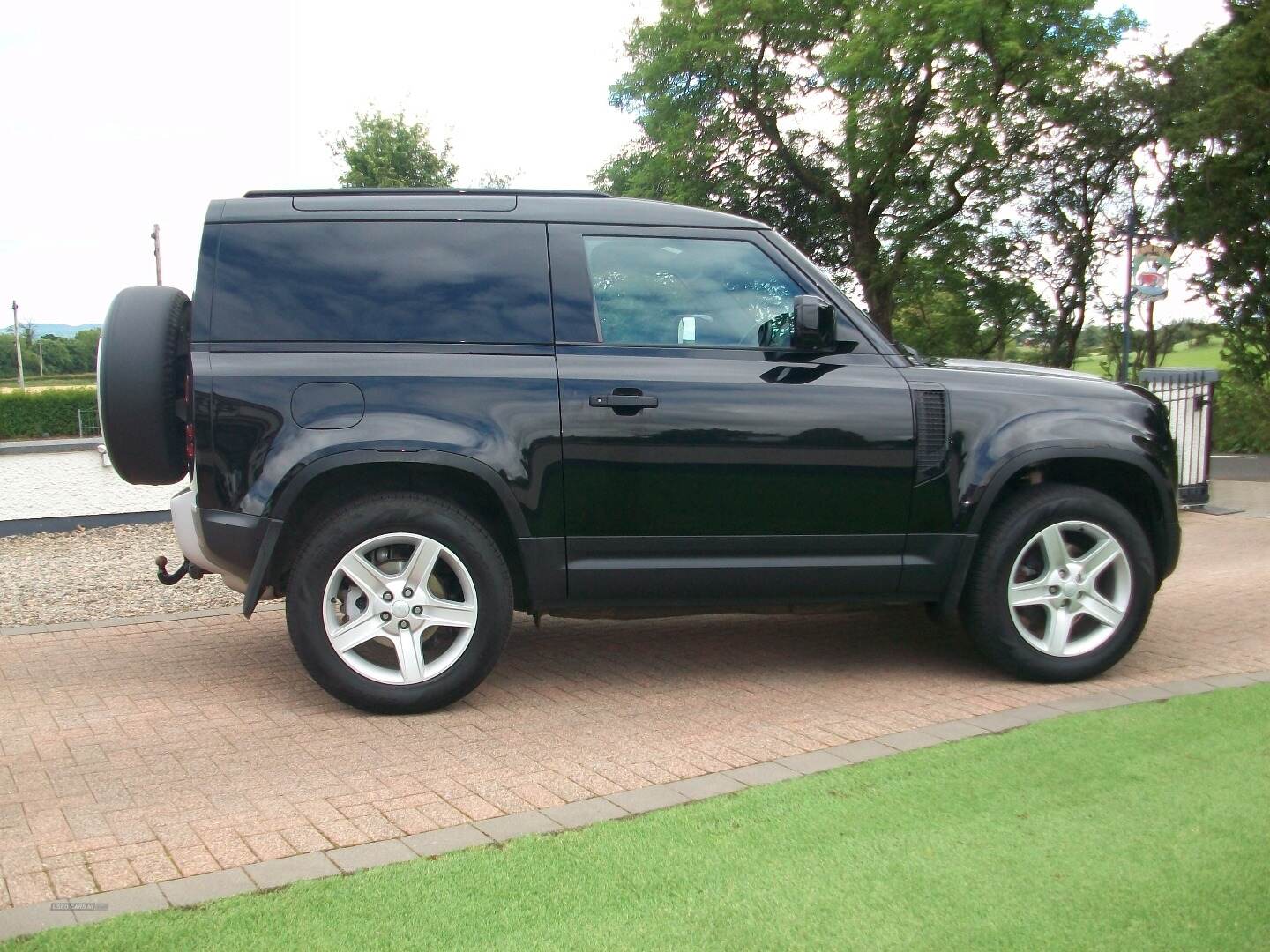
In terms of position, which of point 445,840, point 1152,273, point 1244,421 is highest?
point 1152,273

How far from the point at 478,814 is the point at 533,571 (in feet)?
4.48

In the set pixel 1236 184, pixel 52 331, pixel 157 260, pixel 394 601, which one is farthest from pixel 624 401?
pixel 52 331

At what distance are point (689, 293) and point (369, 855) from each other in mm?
2760

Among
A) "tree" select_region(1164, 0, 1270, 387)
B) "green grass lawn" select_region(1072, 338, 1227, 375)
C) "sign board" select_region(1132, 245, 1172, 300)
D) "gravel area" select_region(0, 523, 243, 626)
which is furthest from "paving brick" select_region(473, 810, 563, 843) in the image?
"green grass lawn" select_region(1072, 338, 1227, 375)

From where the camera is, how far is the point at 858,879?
3348mm

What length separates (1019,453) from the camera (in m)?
5.30

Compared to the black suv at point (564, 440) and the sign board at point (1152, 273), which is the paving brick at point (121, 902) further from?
the sign board at point (1152, 273)

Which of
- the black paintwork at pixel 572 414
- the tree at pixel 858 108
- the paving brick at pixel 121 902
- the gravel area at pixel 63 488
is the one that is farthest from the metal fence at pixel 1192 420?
the tree at pixel 858 108

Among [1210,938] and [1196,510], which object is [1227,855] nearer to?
[1210,938]

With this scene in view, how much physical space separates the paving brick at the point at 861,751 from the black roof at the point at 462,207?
2.25 meters

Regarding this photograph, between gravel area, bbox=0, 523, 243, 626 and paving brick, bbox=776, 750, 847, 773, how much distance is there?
439cm

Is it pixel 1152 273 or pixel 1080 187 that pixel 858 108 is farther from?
pixel 1152 273

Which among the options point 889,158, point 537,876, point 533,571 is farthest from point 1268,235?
point 537,876

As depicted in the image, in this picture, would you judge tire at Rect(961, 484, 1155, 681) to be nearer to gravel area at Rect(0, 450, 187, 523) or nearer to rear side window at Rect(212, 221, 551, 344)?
rear side window at Rect(212, 221, 551, 344)
